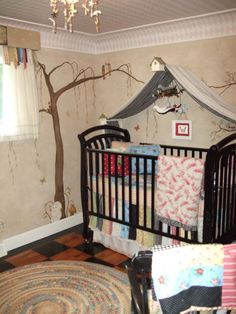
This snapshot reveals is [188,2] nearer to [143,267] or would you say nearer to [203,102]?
[203,102]

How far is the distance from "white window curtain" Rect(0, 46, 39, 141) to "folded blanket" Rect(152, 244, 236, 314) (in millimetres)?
2541

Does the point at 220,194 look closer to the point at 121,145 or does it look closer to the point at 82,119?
the point at 121,145

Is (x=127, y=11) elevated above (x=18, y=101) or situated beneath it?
elevated above

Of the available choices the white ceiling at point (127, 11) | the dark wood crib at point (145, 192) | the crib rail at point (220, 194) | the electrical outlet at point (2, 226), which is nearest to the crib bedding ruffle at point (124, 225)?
the dark wood crib at point (145, 192)

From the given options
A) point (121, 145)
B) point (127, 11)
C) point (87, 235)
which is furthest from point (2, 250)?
point (127, 11)

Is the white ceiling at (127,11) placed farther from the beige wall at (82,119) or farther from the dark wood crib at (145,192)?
the dark wood crib at (145,192)

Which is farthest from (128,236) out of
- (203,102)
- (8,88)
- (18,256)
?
(8,88)

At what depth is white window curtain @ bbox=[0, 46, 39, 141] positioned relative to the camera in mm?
3232

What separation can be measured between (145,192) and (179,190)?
0.42 meters

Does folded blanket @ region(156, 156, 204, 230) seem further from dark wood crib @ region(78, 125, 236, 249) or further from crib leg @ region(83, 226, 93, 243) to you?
crib leg @ region(83, 226, 93, 243)

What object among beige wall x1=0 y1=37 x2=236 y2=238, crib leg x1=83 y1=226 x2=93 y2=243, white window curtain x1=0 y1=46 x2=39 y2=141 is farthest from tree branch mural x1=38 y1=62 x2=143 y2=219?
crib leg x1=83 y1=226 x2=93 y2=243

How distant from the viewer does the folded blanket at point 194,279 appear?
3.81 feet

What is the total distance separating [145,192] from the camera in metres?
2.83

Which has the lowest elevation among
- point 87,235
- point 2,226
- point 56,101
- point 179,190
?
point 87,235
